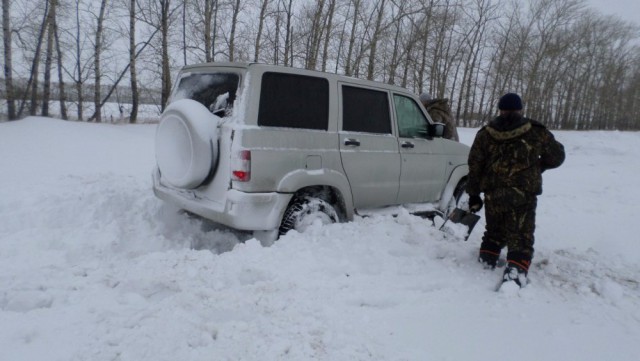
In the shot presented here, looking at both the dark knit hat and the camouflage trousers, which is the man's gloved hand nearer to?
the camouflage trousers

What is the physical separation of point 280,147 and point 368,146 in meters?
1.18

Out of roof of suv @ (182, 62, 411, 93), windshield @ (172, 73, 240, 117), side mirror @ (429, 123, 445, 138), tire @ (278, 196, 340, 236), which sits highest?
roof of suv @ (182, 62, 411, 93)

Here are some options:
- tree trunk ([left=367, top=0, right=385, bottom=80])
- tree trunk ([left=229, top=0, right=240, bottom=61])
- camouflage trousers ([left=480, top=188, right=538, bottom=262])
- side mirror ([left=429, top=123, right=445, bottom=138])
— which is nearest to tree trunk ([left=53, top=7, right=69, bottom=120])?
tree trunk ([left=229, top=0, right=240, bottom=61])

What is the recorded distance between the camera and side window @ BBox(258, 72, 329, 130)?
144 inches

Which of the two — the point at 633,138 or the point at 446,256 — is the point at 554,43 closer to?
the point at 633,138

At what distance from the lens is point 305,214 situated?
3.91 m

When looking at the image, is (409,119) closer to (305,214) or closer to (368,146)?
(368,146)

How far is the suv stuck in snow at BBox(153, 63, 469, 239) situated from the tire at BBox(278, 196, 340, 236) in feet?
0.03

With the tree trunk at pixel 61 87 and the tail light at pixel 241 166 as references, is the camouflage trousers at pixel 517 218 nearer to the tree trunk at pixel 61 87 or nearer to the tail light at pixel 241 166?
the tail light at pixel 241 166

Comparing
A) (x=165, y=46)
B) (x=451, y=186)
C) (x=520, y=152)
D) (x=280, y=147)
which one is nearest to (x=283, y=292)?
(x=280, y=147)

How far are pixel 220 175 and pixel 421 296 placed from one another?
198 cm

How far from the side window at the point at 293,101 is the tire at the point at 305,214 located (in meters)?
0.74

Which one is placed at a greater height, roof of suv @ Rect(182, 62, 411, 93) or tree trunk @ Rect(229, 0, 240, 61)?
tree trunk @ Rect(229, 0, 240, 61)

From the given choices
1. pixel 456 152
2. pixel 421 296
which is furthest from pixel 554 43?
pixel 421 296
